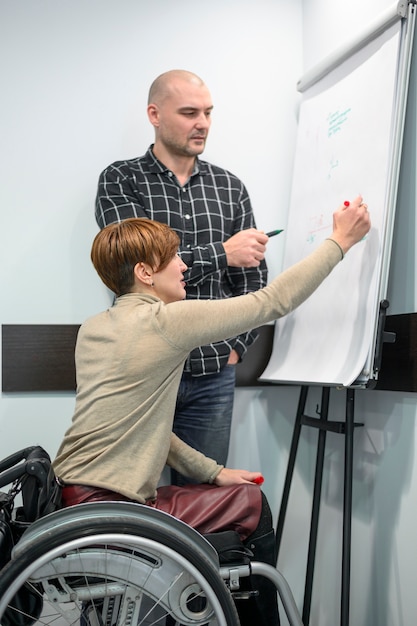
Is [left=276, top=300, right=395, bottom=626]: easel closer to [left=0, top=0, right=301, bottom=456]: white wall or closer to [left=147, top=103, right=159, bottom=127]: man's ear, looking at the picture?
[left=0, top=0, right=301, bottom=456]: white wall

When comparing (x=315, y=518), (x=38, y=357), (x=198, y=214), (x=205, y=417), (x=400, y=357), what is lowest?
(x=315, y=518)

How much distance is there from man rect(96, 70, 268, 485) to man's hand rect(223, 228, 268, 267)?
1 centimetres

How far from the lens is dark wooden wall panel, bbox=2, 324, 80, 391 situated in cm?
226

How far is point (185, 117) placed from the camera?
7.14 ft

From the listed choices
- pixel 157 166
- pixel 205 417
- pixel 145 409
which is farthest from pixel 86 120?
pixel 145 409

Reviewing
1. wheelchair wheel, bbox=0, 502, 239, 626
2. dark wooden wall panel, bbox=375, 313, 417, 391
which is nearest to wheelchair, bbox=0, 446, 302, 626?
wheelchair wheel, bbox=0, 502, 239, 626

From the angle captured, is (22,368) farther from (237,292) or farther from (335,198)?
(335,198)

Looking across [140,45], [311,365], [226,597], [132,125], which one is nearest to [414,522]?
[311,365]

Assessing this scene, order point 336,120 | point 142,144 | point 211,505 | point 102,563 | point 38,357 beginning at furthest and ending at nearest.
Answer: point 142,144 → point 38,357 → point 336,120 → point 211,505 → point 102,563

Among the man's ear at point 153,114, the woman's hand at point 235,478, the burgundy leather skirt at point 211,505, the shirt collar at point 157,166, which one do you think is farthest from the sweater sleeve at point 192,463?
the man's ear at point 153,114

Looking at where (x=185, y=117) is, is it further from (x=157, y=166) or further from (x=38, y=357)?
(x=38, y=357)

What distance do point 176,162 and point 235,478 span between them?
1090 millimetres

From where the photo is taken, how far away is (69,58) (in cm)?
237

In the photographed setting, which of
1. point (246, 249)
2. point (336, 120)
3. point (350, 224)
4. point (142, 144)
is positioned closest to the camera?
point (350, 224)
